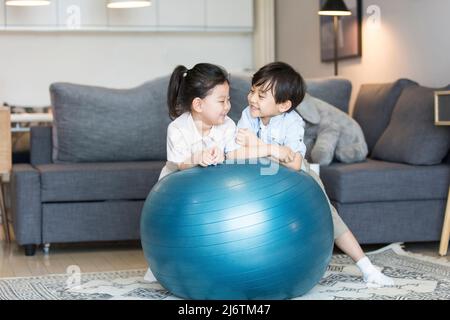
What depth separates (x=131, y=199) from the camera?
14.4ft

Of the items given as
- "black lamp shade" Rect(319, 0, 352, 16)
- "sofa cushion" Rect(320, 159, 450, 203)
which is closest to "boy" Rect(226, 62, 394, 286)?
"sofa cushion" Rect(320, 159, 450, 203)

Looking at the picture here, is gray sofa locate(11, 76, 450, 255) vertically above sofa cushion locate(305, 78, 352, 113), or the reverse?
sofa cushion locate(305, 78, 352, 113)

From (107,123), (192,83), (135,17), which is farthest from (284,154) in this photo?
(135,17)

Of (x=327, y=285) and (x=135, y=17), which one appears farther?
(x=135, y=17)

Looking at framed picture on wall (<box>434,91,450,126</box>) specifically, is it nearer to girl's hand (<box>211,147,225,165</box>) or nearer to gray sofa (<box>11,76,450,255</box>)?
gray sofa (<box>11,76,450,255</box>)

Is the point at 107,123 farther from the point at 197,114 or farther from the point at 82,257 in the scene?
the point at 197,114

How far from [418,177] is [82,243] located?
6.17 ft

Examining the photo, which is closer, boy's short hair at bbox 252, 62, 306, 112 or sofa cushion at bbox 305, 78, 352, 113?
boy's short hair at bbox 252, 62, 306, 112

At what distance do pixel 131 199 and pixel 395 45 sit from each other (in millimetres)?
2072

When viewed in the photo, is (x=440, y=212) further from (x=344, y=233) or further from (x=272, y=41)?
(x=272, y=41)

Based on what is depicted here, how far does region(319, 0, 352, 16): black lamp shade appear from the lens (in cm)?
A: 561

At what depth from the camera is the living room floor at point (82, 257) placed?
12.7 ft

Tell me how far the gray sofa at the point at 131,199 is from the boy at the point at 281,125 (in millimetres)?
796

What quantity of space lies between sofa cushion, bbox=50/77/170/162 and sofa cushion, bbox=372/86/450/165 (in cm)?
127
